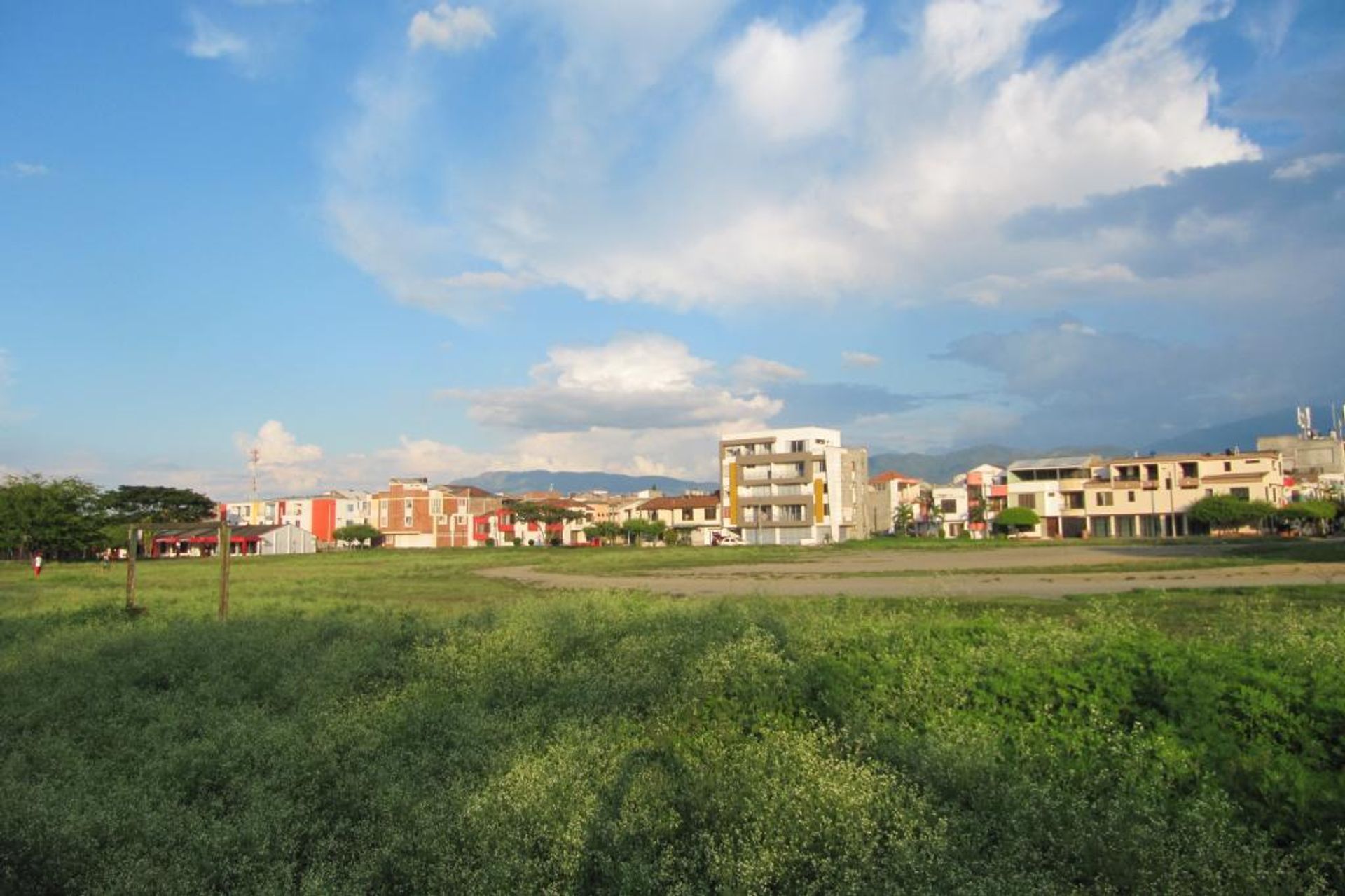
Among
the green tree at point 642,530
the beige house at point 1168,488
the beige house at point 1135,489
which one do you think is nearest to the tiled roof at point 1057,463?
the beige house at point 1135,489

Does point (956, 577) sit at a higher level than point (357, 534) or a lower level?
lower

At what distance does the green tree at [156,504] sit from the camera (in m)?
119

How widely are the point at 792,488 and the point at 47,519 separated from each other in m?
81.2

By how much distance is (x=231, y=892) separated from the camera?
6914 mm

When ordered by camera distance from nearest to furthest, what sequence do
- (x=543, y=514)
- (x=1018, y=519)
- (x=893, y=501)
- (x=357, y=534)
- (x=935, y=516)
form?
(x=1018, y=519)
(x=935, y=516)
(x=543, y=514)
(x=357, y=534)
(x=893, y=501)

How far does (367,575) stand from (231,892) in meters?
45.7

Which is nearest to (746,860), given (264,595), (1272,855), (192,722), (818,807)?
(818,807)

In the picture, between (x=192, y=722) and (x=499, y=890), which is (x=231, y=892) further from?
(x=192, y=722)

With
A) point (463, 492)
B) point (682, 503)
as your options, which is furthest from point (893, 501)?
point (463, 492)

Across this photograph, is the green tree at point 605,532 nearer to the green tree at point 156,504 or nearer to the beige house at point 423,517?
the beige house at point 423,517

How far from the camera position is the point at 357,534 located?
424 ft

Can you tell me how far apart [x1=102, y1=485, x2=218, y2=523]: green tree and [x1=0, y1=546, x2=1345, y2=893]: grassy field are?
124577 millimetres

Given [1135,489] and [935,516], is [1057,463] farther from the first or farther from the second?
[935,516]

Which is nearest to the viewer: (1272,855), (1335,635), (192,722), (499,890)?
(1272,855)
